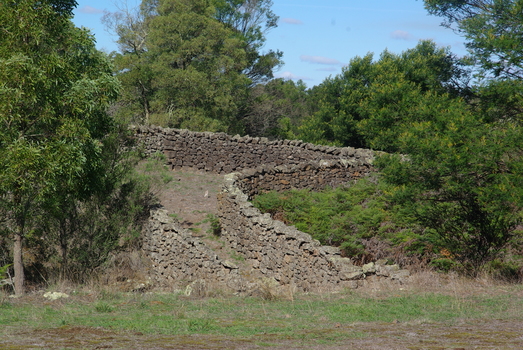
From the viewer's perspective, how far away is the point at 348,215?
625 inches

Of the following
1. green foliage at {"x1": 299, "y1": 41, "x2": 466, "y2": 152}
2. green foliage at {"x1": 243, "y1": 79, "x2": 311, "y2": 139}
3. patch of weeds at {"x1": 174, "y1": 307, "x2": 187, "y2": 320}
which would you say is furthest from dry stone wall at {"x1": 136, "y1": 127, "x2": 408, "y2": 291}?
green foliage at {"x1": 243, "y1": 79, "x2": 311, "y2": 139}

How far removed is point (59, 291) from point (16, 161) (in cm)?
276

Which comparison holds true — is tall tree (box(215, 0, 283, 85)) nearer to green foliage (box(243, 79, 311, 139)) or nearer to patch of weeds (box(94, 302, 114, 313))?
green foliage (box(243, 79, 311, 139))

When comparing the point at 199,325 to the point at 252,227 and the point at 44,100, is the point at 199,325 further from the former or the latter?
the point at 252,227

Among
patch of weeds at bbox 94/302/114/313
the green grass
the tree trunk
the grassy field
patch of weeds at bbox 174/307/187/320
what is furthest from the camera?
the tree trunk

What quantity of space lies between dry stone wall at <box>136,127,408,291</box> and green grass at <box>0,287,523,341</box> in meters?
2.09

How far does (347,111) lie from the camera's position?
3678 centimetres

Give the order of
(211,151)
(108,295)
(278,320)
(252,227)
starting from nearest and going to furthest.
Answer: (278,320) < (108,295) < (252,227) < (211,151)

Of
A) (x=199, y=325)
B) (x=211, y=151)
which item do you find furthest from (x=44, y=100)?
(x=211, y=151)

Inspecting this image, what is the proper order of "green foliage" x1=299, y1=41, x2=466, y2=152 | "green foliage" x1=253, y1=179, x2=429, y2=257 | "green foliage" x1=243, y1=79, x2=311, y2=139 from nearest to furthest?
"green foliage" x1=253, y1=179, x2=429, y2=257 → "green foliage" x1=299, y1=41, x2=466, y2=152 → "green foliage" x1=243, y1=79, x2=311, y2=139

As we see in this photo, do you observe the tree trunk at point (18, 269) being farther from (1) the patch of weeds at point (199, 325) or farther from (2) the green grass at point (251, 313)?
(1) the patch of weeds at point (199, 325)

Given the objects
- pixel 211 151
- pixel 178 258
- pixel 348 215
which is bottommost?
→ pixel 178 258

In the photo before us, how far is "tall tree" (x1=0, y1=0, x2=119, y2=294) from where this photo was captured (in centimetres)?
1152

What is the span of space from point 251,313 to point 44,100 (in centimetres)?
689
